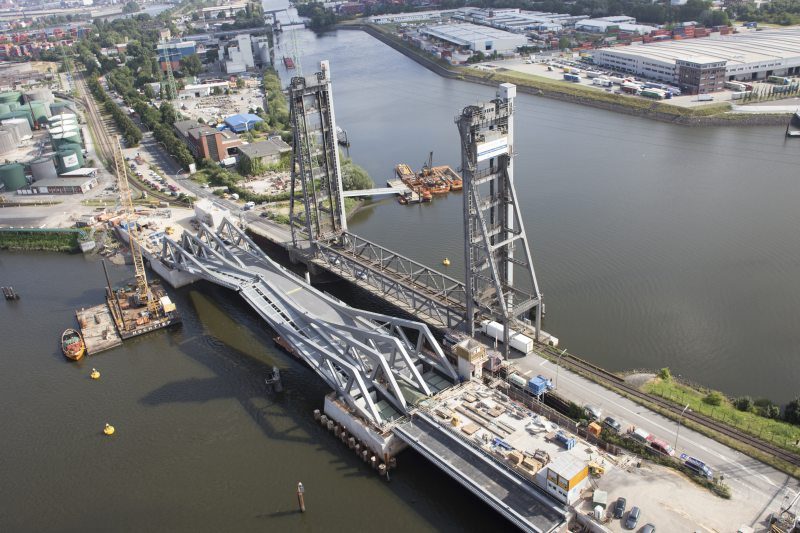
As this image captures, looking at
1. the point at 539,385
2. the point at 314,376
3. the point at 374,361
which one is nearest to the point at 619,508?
the point at 539,385

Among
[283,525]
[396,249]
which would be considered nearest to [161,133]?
[396,249]

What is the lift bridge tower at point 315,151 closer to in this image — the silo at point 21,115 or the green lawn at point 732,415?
the green lawn at point 732,415

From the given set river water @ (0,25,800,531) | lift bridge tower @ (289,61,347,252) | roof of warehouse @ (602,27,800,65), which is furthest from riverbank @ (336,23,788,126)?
lift bridge tower @ (289,61,347,252)

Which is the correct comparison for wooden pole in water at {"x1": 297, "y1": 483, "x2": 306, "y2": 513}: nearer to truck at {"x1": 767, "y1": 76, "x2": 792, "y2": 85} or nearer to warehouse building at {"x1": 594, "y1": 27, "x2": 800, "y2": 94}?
warehouse building at {"x1": 594, "y1": 27, "x2": 800, "y2": 94}

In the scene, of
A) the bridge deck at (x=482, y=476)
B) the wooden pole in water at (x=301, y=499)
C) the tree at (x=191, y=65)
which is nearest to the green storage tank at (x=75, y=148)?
the wooden pole in water at (x=301, y=499)

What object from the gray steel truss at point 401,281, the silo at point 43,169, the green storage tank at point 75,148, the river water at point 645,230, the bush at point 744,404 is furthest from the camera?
the green storage tank at point 75,148
